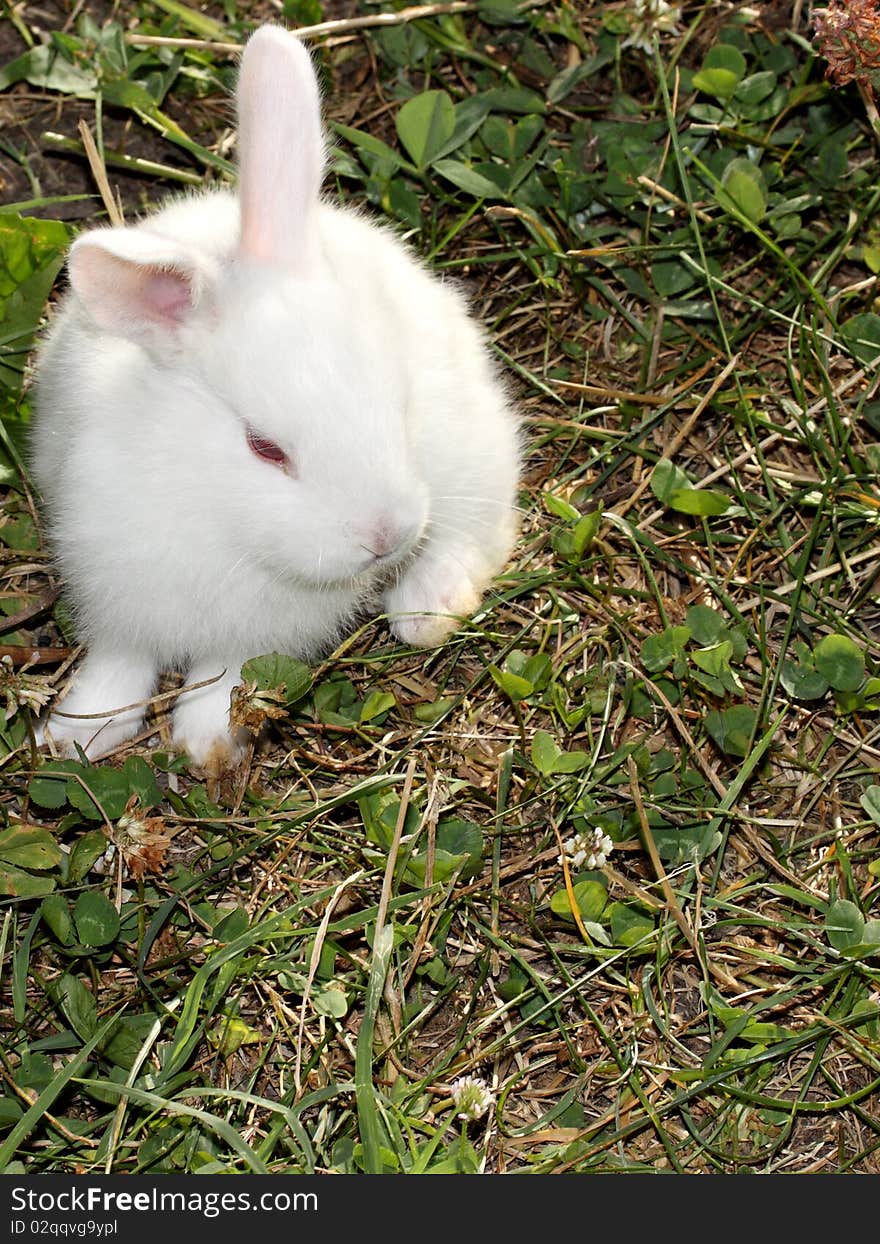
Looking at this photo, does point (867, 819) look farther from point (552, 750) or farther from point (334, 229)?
point (334, 229)

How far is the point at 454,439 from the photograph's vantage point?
326cm

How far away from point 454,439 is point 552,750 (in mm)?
780

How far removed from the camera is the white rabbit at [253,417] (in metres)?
2.77

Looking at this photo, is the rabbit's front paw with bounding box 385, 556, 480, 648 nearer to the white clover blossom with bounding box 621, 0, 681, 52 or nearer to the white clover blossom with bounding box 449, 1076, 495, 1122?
the white clover blossom with bounding box 449, 1076, 495, 1122

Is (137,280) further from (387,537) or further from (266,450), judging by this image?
(387,537)

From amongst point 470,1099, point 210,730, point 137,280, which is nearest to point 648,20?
point 137,280

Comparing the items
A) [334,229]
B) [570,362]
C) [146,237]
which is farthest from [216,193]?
[570,362]

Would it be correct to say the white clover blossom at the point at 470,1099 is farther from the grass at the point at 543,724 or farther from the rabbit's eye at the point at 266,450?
the rabbit's eye at the point at 266,450

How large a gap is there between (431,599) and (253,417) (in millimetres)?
1018

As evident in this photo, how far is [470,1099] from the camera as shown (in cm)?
286

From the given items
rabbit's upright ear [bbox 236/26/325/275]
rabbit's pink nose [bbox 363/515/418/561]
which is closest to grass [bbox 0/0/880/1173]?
rabbit's pink nose [bbox 363/515/418/561]

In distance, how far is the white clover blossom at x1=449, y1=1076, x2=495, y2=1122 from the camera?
2854 millimetres

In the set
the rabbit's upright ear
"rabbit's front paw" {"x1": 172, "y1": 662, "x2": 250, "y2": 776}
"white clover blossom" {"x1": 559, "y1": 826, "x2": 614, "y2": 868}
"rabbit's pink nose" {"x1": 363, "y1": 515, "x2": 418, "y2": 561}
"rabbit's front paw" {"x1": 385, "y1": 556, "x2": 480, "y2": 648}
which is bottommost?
"rabbit's front paw" {"x1": 172, "y1": 662, "x2": 250, "y2": 776}

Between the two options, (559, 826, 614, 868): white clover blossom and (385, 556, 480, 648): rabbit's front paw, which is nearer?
(559, 826, 614, 868): white clover blossom
